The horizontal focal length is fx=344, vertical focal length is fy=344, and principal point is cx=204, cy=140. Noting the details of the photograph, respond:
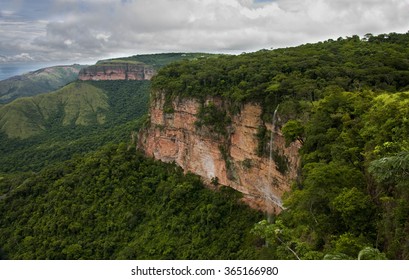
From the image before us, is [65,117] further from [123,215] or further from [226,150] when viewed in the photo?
[226,150]

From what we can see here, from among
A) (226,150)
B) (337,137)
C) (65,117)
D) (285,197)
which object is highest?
(337,137)

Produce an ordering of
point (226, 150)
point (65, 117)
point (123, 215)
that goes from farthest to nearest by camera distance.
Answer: point (65, 117) < point (123, 215) < point (226, 150)

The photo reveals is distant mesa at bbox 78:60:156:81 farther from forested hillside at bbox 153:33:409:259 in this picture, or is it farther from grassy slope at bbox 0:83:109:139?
forested hillside at bbox 153:33:409:259

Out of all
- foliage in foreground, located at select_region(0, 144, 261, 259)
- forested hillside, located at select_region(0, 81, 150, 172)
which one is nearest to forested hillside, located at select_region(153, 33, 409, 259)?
foliage in foreground, located at select_region(0, 144, 261, 259)

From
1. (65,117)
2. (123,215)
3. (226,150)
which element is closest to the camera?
(226,150)

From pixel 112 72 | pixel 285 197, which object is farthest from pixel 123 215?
pixel 112 72

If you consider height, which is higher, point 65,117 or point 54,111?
point 54,111
